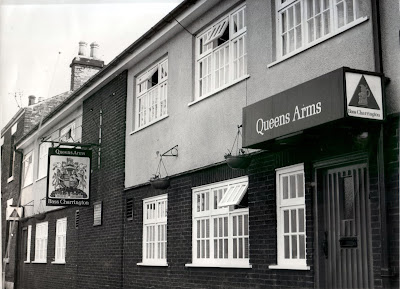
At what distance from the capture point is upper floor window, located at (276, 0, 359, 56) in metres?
8.30

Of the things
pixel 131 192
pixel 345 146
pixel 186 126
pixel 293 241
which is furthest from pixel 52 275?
pixel 345 146

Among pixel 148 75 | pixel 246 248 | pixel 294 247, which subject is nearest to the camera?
pixel 294 247

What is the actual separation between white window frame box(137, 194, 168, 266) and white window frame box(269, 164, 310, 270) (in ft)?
13.0

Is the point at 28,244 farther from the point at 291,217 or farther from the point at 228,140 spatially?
the point at 291,217

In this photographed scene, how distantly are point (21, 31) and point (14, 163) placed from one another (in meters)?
21.0

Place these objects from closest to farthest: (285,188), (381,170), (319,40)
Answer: (381,170) < (319,40) < (285,188)

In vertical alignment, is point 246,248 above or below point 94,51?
below

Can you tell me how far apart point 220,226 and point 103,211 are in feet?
20.5

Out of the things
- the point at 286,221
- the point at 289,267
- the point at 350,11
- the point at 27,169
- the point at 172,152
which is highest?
the point at 350,11

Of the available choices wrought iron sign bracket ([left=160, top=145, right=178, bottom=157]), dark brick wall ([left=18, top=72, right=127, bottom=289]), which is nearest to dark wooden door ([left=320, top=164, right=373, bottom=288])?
wrought iron sign bracket ([left=160, top=145, right=178, bottom=157])

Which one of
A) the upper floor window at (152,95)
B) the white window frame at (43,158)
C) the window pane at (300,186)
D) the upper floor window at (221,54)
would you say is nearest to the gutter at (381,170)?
the window pane at (300,186)

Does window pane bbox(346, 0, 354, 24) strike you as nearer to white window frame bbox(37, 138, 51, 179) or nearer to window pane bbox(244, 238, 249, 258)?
window pane bbox(244, 238, 249, 258)

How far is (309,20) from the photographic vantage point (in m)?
9.05

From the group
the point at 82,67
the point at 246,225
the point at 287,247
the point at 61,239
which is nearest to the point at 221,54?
the point at 246,225
